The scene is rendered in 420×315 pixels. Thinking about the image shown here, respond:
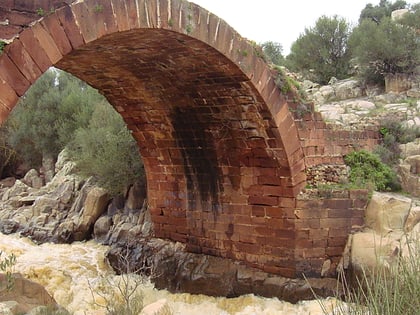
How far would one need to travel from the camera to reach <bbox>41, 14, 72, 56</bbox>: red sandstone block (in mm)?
5030

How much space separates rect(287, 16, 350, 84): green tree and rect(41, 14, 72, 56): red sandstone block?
15.0 m

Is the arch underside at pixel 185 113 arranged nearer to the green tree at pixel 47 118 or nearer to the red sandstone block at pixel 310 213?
the red sandstone block at pixel 310 213

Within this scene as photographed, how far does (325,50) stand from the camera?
1909 cm

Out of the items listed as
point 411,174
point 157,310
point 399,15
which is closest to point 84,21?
point 157,310

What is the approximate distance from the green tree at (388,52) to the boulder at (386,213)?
7653mm

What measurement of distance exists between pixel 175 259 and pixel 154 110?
124 inches

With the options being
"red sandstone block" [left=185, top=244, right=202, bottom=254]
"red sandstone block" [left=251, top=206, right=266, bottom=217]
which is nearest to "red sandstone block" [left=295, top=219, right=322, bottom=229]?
"red sandstone block" [left=251, top=206, right=266, bottom=217]

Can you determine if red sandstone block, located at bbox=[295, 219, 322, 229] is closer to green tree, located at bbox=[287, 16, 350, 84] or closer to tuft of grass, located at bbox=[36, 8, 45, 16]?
tuft of grass, located at bbox=[36, 8, 45, 16]

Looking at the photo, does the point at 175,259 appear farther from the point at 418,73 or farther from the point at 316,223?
the point at 418,73

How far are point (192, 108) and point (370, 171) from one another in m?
3.59

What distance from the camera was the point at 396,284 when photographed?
3.27m

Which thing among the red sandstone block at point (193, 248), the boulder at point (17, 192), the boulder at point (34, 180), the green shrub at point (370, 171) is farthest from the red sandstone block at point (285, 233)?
the boulder at point (34, 180)

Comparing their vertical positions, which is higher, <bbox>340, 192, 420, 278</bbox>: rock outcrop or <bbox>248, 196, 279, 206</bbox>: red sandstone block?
<bbox>248, 196, 279, 206</bbox>: red sandstone block

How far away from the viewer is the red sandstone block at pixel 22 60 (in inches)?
188
